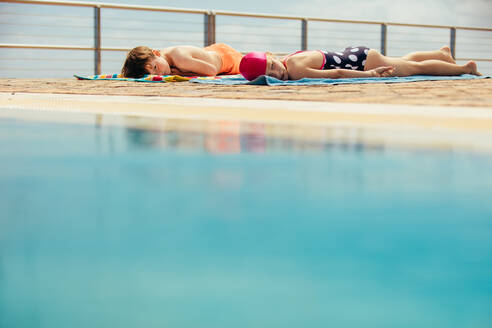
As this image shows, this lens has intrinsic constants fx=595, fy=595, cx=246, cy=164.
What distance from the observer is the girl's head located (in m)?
2.61

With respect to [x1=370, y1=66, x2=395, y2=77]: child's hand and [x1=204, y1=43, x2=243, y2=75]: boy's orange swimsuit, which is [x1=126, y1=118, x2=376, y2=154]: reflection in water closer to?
[x1=370, y1=66, x2=395, y2=77]: child's hand

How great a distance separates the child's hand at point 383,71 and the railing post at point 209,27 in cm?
248

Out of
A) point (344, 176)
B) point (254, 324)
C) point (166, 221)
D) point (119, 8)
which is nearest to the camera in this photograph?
point (254, 324)

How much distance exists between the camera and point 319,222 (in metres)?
0.54

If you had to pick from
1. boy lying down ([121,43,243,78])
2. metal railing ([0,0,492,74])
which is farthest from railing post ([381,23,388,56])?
boy lying down ([121,43,243,78])

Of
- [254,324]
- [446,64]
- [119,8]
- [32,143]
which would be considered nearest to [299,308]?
[254,324]

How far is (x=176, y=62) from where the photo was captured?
3.48 metres

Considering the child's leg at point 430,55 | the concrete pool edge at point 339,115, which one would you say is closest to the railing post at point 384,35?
the child's leg at point 430,55

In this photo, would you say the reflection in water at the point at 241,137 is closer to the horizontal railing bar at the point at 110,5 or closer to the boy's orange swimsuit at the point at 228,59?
the boy's orange swimsuit at the point at 228,59

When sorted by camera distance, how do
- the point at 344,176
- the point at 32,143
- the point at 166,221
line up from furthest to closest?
the point at 32,143
the point at 344,176
the point at 166,221

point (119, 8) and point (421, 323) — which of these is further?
point (119, 8)

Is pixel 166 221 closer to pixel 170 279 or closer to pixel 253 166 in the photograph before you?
pixel 170 279

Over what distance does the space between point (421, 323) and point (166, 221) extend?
232 millimetres

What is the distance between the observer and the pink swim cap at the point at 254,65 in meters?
2.61
